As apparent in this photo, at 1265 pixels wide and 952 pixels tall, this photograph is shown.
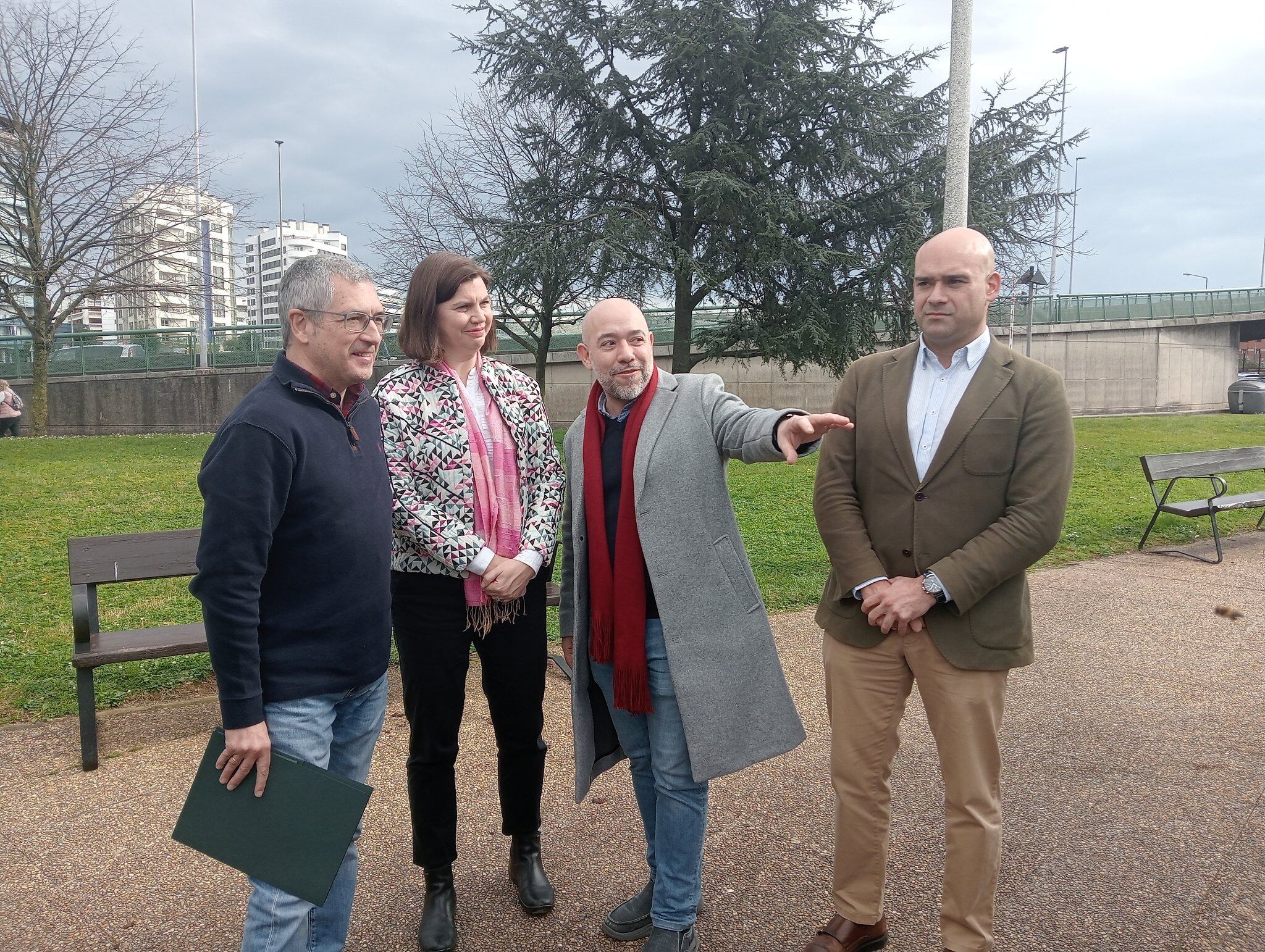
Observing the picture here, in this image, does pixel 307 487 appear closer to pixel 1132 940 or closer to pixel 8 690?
pixel 1132 940

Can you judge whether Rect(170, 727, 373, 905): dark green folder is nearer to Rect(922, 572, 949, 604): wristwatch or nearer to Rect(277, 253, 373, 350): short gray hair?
Rect(277, 253, 373, 350): short gray hair

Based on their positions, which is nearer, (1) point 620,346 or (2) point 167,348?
(1) point 620,346

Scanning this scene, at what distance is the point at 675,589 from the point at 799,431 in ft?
1.90

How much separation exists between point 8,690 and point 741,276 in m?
13.9

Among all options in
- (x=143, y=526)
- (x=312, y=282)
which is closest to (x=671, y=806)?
(x=312, y=282)

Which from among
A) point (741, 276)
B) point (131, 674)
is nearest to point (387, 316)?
point (131, 674)

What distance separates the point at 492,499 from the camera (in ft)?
9.53

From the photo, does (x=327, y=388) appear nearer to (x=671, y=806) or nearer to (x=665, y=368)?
(x=671, y=806)

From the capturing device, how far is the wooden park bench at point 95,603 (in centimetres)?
409

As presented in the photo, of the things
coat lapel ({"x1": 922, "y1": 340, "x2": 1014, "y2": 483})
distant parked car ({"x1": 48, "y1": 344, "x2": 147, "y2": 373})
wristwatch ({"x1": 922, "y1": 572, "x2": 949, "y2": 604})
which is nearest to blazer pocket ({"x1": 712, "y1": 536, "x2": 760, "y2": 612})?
wristwatch ({"x1": 922, "y1": 572, "x2": 949, "y2": 604})

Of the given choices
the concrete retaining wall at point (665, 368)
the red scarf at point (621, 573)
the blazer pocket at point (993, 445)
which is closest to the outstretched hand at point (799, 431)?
the blazer pocket at point (993, 445)

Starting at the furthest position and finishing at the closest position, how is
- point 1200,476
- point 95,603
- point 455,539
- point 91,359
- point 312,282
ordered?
point 91,359
point 1200,476
point 95,603
point 455,539
point 312,282

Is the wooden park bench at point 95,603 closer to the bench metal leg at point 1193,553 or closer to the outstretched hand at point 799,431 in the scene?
the outstretched hand at point 799,431

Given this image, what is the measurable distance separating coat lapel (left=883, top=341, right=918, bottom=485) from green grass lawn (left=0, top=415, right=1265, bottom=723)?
419 centimetres
